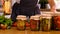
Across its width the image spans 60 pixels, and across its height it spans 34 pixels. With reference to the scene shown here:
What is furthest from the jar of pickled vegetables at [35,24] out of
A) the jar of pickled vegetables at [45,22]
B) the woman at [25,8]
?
the woman at [25,8]

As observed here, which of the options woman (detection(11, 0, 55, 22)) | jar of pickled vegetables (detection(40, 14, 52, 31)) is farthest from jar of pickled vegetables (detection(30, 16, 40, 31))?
woman (detection(11, 0, 55, 22))

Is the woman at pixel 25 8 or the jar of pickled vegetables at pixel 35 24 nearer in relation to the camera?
the jar of pickled vegetables at pixel 35 24

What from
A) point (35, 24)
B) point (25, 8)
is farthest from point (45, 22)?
point (25, 8)

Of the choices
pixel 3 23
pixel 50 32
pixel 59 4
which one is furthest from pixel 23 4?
pixel 59 4

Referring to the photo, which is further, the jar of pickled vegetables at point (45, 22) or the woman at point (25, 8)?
the woman at point (25, 8)

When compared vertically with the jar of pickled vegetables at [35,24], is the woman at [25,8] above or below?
above

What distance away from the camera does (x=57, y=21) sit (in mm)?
1437

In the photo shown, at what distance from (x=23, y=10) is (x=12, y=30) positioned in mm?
594

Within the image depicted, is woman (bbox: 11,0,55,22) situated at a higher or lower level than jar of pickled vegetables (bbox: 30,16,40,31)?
higher

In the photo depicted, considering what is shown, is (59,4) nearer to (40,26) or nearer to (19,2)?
(19,2)

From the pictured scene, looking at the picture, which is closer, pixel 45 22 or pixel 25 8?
pixel 45 22

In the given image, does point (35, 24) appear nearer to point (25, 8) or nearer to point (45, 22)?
point (45, 22)

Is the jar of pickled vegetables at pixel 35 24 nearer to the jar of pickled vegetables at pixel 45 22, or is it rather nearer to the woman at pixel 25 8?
the jar of pickled vegetables at pixel 45 22

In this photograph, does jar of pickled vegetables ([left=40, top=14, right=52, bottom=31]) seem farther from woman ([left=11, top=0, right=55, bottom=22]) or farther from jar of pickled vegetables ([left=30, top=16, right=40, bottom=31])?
woman ([left=11, top=0, right=55, bottom=22])
